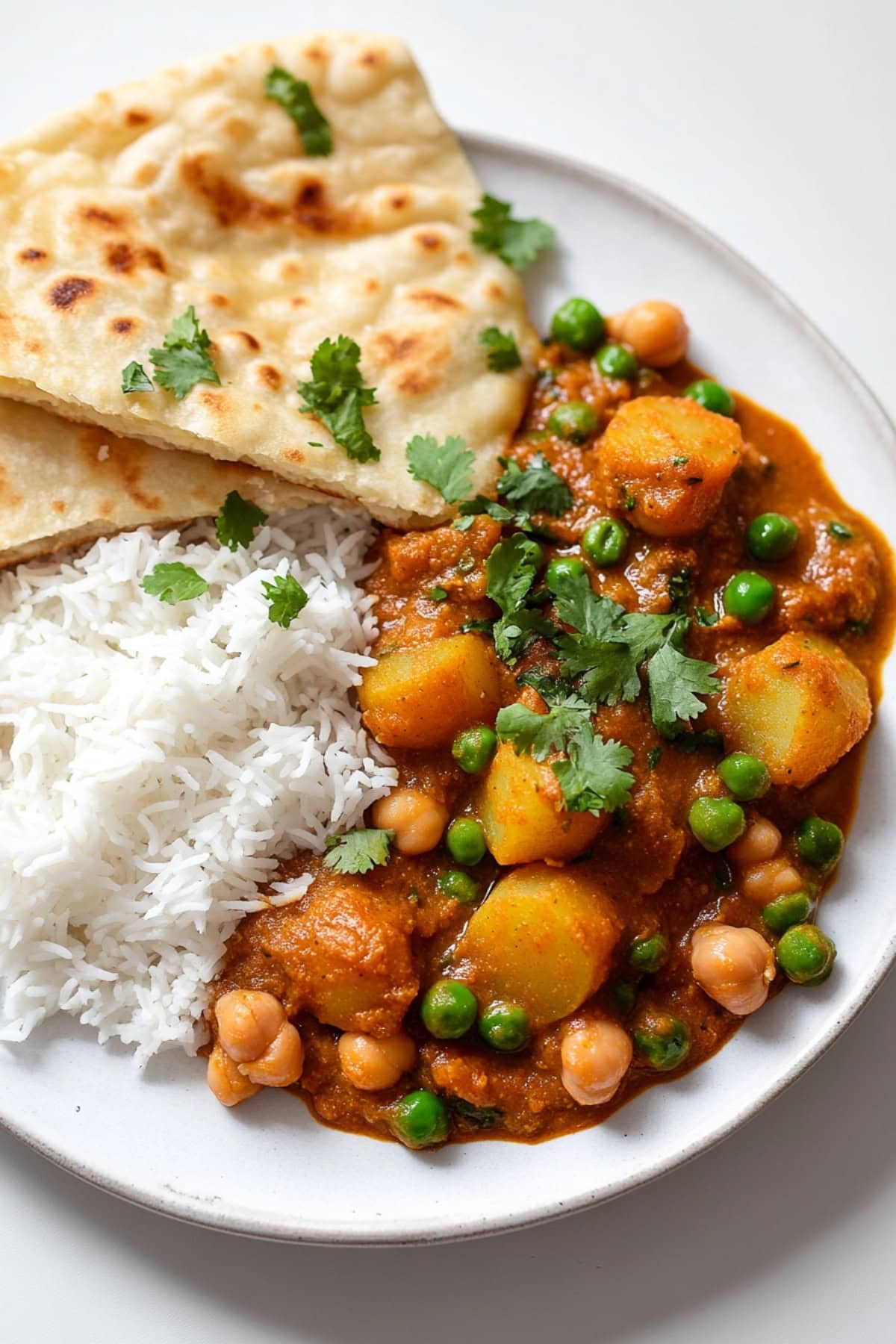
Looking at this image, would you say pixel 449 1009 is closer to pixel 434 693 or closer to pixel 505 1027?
pixel 505 1027

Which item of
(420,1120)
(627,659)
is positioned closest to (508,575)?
(627,659)

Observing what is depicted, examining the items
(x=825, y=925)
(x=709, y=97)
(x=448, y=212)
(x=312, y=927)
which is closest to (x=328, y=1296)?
(x=312, y=927)

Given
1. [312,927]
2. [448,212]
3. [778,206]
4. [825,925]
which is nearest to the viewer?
[312,927]

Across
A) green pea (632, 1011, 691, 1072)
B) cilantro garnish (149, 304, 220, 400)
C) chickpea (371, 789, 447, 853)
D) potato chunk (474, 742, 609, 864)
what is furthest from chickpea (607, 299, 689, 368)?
green pea (632, 1011, 691, 1072)

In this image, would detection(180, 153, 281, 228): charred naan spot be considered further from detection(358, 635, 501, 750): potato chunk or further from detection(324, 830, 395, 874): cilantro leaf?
detection(324, 830, 395, 874): cilantro leaf

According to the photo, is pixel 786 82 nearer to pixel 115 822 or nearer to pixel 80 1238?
pixel 115 822

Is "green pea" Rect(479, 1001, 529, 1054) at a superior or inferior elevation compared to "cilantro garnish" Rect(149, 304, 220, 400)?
inferior
